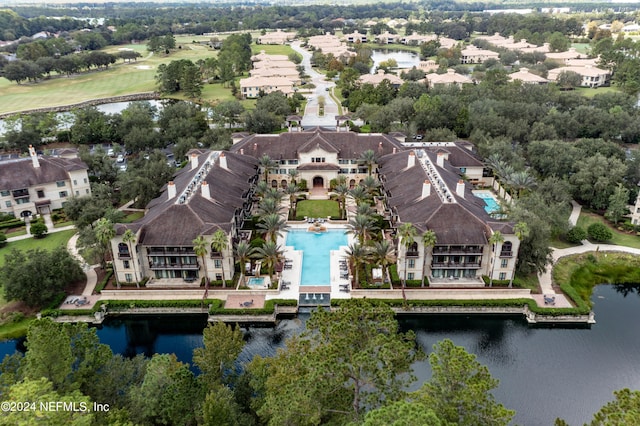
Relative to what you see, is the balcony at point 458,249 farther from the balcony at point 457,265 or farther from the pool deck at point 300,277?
the pool deck at point 300,277

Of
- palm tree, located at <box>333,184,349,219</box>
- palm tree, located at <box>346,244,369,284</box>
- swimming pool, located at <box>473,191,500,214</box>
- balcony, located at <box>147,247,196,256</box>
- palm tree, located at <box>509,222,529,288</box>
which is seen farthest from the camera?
swimming pool, located at <box>473,191,500,214</box>

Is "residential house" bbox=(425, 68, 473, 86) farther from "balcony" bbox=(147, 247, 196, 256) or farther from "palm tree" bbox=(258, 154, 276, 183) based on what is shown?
"balcony" bbox=(147, 247, 196, 256)

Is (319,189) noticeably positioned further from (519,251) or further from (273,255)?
(519,251)

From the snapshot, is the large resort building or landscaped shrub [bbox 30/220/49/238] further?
landscaped shrub [bbox 30/220/49/238]

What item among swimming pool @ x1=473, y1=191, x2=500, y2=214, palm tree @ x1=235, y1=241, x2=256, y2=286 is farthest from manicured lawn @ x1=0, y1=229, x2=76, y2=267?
swimming pool @ x1=473, y1=191, x2=500, y2=214

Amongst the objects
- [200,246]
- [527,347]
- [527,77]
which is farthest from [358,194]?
[527,77]

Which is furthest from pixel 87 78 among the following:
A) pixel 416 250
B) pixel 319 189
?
pixel 416 250

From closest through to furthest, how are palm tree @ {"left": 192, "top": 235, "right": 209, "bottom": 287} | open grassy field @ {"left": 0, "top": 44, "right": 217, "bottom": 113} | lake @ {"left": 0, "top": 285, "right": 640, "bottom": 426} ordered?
lake @ {"left": 0, "top": 285, "right": 640, "bottom": 426}, palm tree @ {"left": 192, "top": 235, "right": 209, "bottom": 287}, open grassy field @ {"left": 0, "top": 44, "right": 217, "bottom": 113}

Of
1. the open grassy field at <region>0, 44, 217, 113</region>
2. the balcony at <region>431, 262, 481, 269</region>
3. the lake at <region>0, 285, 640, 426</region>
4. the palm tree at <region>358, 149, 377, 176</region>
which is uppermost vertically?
the palm tree at <region>358, 149, 377, 176</region>
